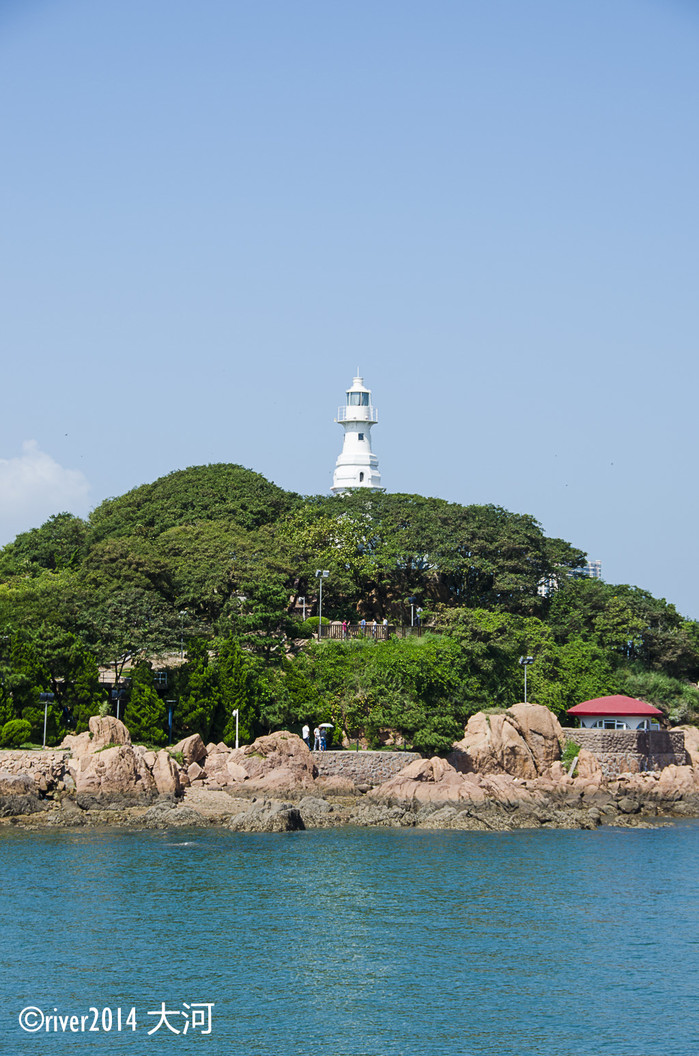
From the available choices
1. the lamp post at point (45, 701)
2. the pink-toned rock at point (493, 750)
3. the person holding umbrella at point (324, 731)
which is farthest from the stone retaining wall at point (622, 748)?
the lamp post at point (45, 701)

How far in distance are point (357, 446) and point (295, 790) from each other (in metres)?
40.6

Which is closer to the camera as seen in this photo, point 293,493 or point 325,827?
point 325,827

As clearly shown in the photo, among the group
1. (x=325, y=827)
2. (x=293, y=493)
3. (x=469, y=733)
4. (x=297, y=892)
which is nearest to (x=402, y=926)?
(x=297, y=892)

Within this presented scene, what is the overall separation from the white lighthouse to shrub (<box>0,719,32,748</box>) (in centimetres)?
3921

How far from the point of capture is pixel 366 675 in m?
45.7

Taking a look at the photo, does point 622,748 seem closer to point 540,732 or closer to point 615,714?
point 615,714

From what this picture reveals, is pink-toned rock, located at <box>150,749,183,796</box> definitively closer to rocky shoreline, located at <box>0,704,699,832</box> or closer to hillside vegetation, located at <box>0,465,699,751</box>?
rocky shoreline, located at <box>0,704,699,832</box>

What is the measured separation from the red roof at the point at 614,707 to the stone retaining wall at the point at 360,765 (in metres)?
9.89

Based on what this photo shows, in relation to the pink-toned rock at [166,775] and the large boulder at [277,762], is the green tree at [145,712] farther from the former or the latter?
the pink-toned rock at [166,775]

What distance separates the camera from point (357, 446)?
255 feet

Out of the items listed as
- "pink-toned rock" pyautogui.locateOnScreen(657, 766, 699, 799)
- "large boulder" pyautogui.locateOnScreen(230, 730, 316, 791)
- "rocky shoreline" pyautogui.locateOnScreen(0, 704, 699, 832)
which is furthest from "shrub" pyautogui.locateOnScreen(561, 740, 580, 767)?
"large boulder" pyautogui.locateOnScreen(230, 730, 316, 791)

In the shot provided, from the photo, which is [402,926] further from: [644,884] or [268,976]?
[644,884]

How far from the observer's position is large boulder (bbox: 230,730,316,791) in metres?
39.9

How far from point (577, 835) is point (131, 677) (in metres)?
16.8
